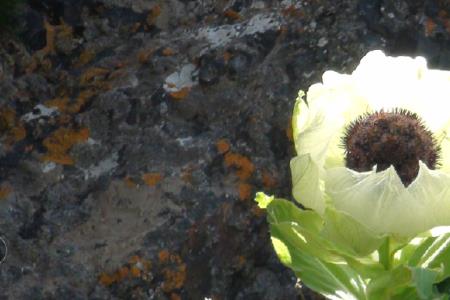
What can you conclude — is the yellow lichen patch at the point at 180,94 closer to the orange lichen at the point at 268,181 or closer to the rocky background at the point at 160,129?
the rocky background at the point at 160,129

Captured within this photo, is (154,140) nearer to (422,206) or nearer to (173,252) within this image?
(173,252)

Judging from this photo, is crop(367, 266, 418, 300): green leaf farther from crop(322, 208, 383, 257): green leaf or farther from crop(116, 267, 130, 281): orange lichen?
crop(116, 267, 130, 281): orange lichen

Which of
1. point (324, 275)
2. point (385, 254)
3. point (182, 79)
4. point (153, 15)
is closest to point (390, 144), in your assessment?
point (385, 254)

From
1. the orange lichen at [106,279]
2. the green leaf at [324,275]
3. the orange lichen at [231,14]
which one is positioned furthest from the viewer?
the orange lichen at [231,14]

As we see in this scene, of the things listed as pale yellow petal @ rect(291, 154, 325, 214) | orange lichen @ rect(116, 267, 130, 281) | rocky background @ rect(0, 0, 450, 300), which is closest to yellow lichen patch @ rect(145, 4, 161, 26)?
rocky background @ rect(0, 0, 450, 300)

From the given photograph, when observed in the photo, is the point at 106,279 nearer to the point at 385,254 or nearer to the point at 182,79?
the point at 182,79

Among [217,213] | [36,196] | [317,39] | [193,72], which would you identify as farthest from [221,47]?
[36,196]

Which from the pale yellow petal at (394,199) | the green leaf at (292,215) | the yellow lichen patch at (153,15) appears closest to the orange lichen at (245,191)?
the yellow lichen patch at (153,15)
